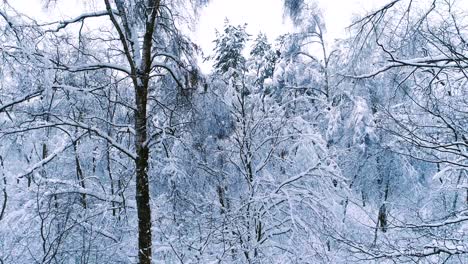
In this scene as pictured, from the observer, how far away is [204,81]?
252 inches

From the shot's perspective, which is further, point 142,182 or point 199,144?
point 199,144

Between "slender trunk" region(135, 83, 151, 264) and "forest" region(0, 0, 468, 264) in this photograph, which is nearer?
"forest" region(0, 0, 468, 264)

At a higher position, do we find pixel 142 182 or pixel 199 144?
pixel 199 144

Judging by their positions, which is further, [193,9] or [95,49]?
[95,49]

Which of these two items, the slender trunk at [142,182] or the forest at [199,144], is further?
the slender trunk at [142,182]

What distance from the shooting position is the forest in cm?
411

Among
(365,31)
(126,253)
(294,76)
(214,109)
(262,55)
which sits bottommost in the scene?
(126,253)

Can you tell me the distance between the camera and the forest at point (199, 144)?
4.11 meters

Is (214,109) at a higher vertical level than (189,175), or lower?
higher

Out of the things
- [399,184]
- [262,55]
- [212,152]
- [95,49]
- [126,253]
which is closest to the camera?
[95,49]

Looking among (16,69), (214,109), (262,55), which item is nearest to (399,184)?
(214,109)

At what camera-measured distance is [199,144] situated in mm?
6262

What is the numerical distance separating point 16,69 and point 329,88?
11529 mm

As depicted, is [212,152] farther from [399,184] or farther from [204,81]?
[399,184]
